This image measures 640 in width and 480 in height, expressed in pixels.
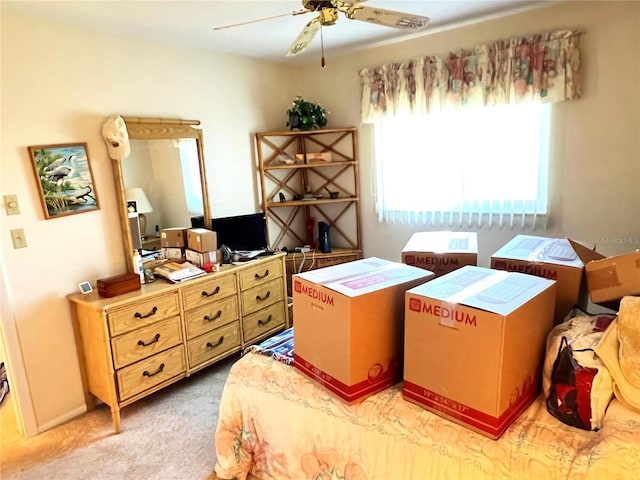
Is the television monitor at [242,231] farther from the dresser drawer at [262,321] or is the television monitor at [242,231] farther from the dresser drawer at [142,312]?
the dresser drawer at [142,312]

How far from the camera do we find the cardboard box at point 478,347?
1.22 m

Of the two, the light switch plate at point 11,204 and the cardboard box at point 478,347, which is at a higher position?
the light switch plate at point 11,204

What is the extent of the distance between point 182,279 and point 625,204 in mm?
2920

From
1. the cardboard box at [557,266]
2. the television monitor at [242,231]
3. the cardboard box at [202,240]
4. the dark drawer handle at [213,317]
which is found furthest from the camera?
the television monitor at [242,231]

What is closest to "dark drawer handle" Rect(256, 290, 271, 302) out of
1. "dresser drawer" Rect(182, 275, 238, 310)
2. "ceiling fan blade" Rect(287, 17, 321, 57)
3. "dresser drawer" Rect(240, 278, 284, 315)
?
"dresser drawer" Rect(240, 278, 284, 315)

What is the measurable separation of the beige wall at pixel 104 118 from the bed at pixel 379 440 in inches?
54.9

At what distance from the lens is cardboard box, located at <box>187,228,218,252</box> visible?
3.00 metres

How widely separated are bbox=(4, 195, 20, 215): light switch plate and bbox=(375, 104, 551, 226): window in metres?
2.62

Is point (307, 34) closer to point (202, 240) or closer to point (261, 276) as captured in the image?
point (202, 240)

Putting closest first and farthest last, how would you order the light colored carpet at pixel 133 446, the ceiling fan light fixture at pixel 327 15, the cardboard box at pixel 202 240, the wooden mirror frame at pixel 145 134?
the ceiling fan light fixture at pixel 327 15 → the light colored carpet at pixel 133 446 → the wooden mirror frame at pixel 145 134 → the cardboard box at pixel 202 240

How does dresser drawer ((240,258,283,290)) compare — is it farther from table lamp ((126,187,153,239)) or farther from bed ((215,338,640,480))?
bed ((215,338,640,480))

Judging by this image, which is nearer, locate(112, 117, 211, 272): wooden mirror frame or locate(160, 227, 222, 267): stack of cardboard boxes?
locate(112, 117, 211, 272): wooden mirror frame

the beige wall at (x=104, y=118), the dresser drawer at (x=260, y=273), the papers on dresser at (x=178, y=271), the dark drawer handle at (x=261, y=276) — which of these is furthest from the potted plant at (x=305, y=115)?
the papers on dresser at (x=178, y=271)

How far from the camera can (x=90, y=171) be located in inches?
104
